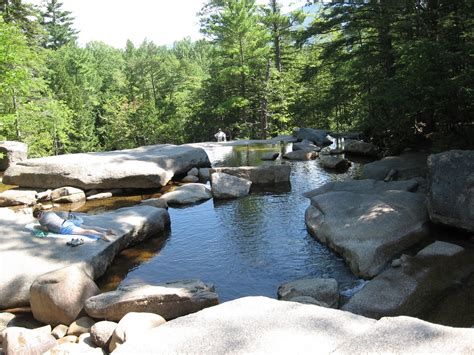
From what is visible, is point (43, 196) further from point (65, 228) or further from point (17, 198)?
point (65, 228)

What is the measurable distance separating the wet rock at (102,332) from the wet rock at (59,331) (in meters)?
0.56

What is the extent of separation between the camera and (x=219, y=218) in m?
9.80

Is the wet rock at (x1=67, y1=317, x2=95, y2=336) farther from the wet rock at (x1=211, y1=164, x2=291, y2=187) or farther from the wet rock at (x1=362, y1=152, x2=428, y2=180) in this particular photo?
the wet rock at (x1=362, y1=152, x2=428, y2=180)

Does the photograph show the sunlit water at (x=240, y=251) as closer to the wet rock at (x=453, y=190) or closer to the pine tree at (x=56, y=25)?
the wet rock at (x=453, y=190)

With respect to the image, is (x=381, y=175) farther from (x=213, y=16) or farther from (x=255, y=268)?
(x=213, y=16)

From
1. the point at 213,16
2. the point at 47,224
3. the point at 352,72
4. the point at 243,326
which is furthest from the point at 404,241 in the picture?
the point at 213,16

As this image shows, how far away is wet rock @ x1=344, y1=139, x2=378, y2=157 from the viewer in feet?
54.4

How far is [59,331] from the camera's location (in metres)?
5.32

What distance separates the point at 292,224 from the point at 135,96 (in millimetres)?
37608

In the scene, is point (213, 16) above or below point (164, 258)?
above

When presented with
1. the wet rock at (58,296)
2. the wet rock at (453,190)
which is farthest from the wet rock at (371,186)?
the wet rock at (58,296)

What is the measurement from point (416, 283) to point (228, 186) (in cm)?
652

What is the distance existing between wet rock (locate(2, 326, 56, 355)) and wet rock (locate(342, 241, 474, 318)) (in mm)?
3576

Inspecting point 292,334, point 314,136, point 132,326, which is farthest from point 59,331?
point 314,136
